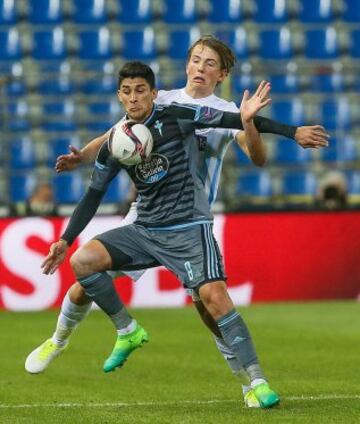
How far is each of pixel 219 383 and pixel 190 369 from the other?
0.99 meters

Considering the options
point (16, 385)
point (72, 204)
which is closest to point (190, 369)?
point (16, 385)

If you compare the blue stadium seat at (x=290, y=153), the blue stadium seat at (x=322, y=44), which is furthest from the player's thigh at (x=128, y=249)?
→ the blue stadium seat at (x=322, y=44)

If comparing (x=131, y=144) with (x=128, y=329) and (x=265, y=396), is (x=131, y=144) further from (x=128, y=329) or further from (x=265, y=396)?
(x=265, y=396)

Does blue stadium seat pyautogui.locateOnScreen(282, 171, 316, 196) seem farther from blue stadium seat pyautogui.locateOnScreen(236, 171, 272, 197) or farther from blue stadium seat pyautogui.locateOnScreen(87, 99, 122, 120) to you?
blue stadium seat pyautogui.locateOnScreen(87, 99, 122, 120)

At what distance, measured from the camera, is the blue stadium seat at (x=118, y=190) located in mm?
17438

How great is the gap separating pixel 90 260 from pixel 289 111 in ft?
36.1

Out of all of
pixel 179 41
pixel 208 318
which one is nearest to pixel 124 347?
pixel 208 318

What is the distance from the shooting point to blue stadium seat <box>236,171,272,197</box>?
1773cm

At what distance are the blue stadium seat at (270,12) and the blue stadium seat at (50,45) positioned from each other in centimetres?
302

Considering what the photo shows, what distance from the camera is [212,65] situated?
8.41 meters

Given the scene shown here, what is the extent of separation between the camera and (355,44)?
66.8 feet

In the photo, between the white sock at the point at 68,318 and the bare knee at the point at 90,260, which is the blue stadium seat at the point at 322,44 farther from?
the bare knee at the point at 90,260

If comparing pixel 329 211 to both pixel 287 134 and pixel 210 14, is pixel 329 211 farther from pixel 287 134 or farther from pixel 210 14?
pixel 287 134

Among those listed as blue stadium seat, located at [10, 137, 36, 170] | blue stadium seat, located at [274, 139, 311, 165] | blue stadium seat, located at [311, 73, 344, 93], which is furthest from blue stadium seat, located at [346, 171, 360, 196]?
blue stadium seat, located at [10, 137, 36, 170]
